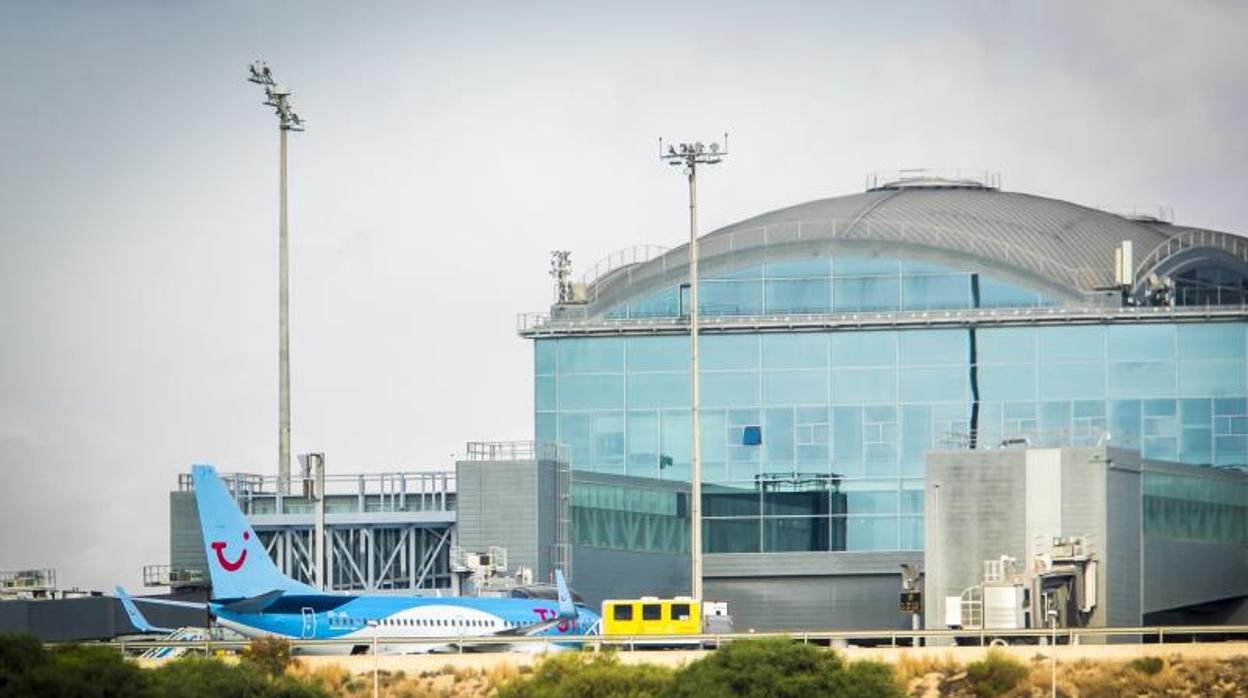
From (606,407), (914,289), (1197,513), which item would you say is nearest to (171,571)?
(606,407)

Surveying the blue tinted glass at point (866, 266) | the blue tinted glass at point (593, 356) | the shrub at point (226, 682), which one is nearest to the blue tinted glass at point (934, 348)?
the blue tinted glass at point (866, 266)

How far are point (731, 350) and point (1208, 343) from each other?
19.8m

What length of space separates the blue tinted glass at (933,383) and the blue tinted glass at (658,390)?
9126 mm

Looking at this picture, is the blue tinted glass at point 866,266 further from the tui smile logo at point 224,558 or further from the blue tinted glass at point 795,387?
the tui smile logo at point 224,558

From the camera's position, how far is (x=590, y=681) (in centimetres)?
8138

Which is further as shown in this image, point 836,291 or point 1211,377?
point 836,291

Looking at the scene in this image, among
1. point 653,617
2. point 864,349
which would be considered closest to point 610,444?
point 864,349

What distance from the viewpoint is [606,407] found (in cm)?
12681

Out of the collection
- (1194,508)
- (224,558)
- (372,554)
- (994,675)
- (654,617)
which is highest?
(1194,508)

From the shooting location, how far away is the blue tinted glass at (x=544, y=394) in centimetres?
12756

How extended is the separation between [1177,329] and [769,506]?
1838cm

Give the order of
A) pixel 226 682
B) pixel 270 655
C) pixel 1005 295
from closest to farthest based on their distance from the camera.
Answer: pixel 226 682, pixel 270 655, pixel 1005 295

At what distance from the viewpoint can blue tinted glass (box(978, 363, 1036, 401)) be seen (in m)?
123

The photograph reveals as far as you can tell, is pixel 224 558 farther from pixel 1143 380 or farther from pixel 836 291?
pixel 1143 380
